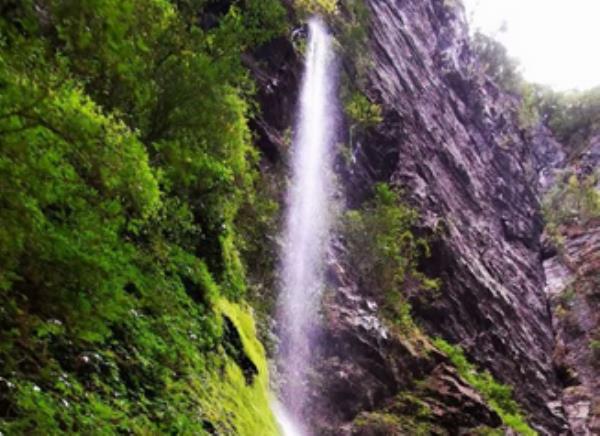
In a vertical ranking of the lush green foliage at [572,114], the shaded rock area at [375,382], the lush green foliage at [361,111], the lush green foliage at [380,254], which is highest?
the lush green foliage at [572,114]

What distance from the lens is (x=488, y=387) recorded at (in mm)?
22188

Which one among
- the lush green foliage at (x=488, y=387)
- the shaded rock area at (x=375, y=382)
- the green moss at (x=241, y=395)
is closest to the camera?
the green moss at (x=241, y=395)

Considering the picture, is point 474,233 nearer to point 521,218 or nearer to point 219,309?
point 521,218

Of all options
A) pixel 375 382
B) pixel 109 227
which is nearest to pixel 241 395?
pixel 109 227

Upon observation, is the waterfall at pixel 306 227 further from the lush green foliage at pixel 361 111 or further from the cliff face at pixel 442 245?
the lush green foliage at pixel 361 111

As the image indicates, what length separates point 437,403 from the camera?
18.2 metres

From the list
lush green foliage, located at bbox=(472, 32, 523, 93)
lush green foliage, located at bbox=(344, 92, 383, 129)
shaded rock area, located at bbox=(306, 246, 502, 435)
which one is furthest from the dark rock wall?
lush green foliage, located at bbox=(472, 32, 523, 93)

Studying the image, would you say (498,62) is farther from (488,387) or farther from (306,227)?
(306,227)

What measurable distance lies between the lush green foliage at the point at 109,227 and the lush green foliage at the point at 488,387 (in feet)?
40.6

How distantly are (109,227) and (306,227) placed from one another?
13384 millimetres

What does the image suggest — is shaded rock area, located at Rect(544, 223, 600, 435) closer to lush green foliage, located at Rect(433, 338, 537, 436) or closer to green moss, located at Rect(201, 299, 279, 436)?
lush green foliage, located at Rect(433, 338, 537, 436)

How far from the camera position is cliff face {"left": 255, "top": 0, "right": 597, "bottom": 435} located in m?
17.7

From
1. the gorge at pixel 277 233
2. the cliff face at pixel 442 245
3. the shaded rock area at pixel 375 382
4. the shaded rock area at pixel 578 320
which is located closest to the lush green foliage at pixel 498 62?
the cliff face at pixel 442 245

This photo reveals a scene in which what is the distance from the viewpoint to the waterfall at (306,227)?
50.3 feet
